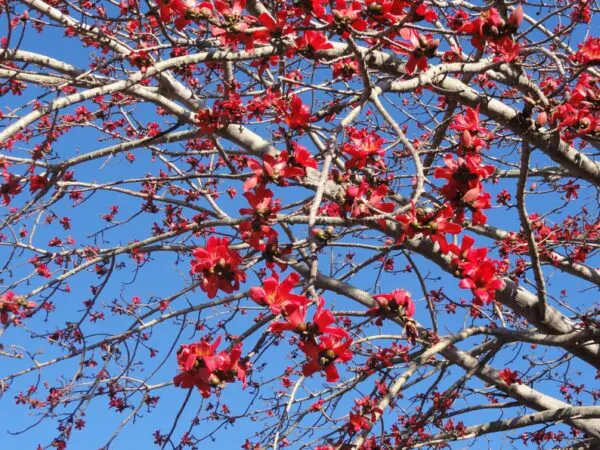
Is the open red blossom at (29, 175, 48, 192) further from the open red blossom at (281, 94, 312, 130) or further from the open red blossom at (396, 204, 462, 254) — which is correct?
the open red blossom at (396, 204, 462, 254)

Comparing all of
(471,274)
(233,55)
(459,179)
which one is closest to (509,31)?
(459,179)

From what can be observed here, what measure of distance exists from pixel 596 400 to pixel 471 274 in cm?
482

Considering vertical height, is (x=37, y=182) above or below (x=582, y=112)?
above

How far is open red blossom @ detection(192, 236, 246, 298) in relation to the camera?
1.99m

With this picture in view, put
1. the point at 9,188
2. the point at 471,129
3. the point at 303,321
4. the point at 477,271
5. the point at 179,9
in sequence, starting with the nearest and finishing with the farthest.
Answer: the point at 303,321 → the point at 477,271 → the point at 471,129 → the point at 179,9 → the point at 9,188

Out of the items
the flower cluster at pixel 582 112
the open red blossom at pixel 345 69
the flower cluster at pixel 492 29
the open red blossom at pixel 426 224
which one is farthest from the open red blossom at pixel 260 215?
the flower cluster at pixel 582 112

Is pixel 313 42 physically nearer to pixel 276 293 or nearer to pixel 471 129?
pixel 471 129

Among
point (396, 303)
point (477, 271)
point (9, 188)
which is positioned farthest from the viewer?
point (9, 188)

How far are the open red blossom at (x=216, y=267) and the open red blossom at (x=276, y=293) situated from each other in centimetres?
21

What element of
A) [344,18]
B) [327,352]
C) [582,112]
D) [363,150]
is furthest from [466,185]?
[582,112]

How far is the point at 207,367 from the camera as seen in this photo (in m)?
1.90

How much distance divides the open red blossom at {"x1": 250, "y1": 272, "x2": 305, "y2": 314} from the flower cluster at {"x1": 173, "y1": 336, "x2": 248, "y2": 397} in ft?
0.77

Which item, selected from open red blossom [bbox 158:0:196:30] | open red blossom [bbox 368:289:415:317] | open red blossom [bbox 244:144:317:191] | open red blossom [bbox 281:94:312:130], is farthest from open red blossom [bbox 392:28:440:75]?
open red blossom [bbox 368:289:415:317]

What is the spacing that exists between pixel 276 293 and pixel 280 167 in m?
0.50
